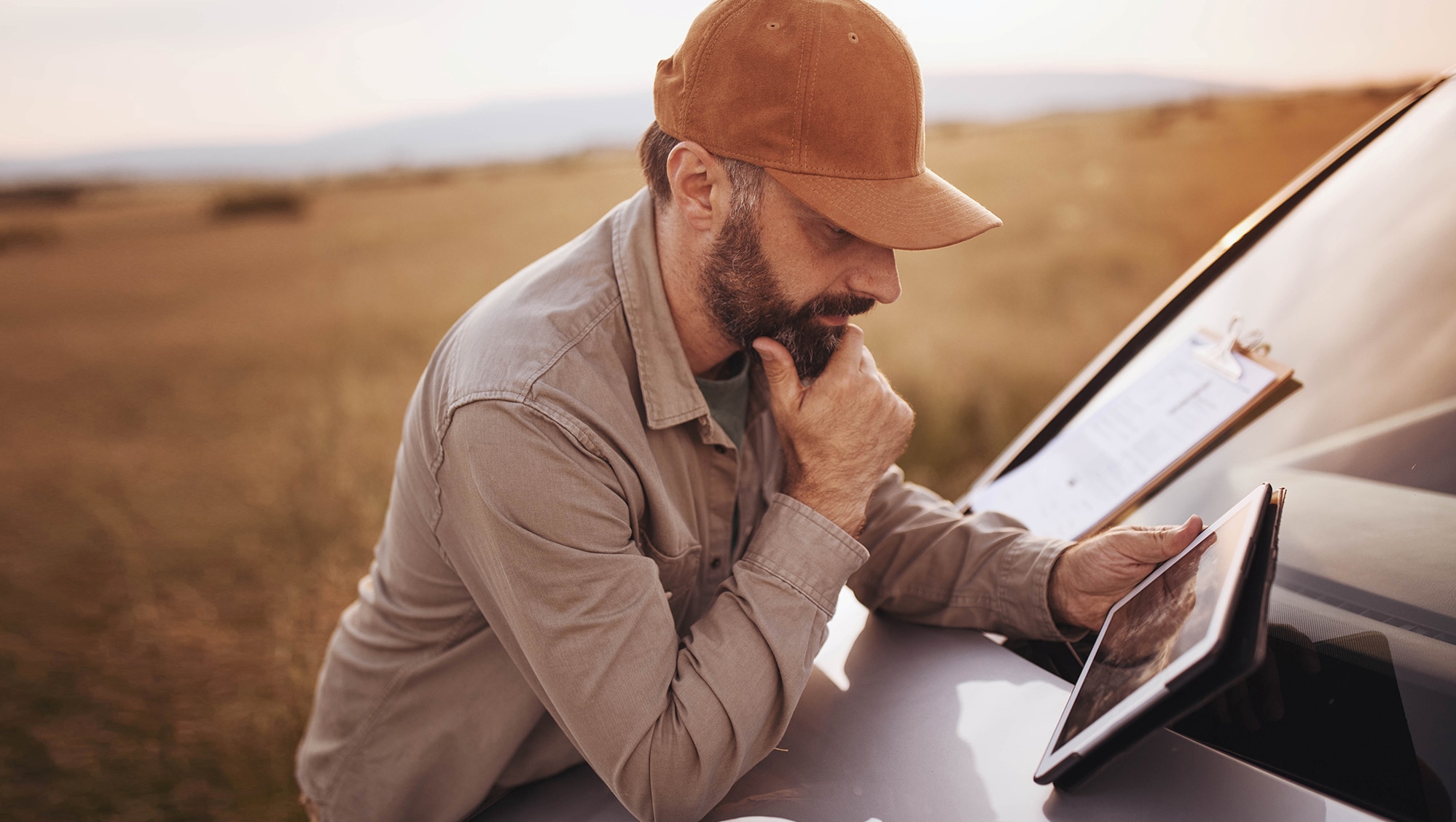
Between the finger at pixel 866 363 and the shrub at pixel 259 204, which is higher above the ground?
the finger at pixel 866 363

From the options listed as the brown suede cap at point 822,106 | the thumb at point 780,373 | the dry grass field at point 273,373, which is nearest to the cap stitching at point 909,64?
the brown suede cap at point 822,106

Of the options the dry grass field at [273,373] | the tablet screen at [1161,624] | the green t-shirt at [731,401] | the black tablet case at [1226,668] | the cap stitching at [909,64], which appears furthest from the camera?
the dry grass field at [273,373]

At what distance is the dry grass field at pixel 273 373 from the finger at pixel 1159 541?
7.30ft

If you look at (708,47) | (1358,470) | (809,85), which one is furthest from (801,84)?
(1358,470)

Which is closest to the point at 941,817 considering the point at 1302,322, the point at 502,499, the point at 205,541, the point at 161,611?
the point at 502,499

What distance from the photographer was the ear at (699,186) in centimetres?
129

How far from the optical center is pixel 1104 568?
123 centimetres

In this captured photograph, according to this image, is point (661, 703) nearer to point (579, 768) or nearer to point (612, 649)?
point (612, 649)

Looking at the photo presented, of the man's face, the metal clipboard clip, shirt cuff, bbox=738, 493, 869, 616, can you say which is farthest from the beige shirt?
the metal clipboard clip

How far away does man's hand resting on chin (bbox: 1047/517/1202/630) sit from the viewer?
46.1 inches

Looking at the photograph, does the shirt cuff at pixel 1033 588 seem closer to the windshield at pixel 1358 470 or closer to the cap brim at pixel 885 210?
the windshield at pixel 1358 470

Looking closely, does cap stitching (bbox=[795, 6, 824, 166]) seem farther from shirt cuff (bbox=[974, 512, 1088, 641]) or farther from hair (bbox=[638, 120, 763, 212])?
shirt cuff (bbox=[974, 512, 1088, 641])

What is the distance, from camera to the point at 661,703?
1040 mm

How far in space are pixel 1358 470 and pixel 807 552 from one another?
911 mm
